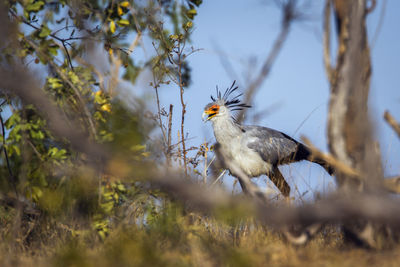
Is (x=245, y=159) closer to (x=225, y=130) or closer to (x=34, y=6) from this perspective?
(x=225, y=130)

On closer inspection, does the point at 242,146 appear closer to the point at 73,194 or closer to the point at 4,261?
the point at 73,194

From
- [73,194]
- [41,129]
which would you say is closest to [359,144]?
[73,194]

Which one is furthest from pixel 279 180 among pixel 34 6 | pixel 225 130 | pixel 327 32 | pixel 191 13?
pixel 34 6

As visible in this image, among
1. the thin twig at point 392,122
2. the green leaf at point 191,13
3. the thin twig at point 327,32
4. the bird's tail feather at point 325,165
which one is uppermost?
the green leaf at point 191,13

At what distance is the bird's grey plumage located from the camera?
19.5ft

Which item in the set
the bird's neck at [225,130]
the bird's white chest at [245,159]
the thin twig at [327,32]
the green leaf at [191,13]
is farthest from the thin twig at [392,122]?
the bird's neck at [225,130]

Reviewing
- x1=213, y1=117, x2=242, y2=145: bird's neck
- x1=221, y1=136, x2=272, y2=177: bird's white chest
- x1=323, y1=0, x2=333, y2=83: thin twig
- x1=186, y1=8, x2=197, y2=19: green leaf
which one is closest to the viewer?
x1=323, y1=0, x2=333, y2=83: thin twig

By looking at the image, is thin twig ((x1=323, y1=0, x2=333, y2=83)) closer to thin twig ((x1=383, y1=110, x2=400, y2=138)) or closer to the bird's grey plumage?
thin twig ((x1=383, y1=110, x2=400, y2=138))

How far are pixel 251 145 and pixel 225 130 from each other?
463 millimetres

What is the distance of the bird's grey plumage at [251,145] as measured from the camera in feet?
19.5

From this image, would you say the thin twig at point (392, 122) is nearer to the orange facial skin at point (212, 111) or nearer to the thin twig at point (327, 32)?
the thin twig at point (327, 32)

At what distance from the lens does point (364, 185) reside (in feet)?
11.0

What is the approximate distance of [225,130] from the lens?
20.4ft

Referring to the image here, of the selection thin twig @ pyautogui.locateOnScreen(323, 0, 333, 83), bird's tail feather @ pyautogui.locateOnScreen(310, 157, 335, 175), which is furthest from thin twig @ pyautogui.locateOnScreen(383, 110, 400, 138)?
bird's tail feather @ pyautogui.locateOnScreen(310, 157, 335, 175)
